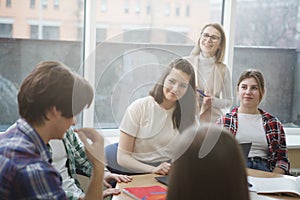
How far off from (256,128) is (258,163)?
9.2 inches

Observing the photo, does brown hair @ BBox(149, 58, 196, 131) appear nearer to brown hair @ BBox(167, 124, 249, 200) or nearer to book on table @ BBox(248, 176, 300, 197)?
book on table @ BBox(248, 176, 300, 197)

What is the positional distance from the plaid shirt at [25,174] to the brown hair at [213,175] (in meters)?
0.56

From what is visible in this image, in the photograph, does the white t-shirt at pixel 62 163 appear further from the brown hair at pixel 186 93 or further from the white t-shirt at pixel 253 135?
the white t-shirt at pixel 253 135

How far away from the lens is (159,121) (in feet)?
6.73

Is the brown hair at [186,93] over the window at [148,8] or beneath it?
beneath

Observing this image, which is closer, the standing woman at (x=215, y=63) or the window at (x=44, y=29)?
the standing woman at (x=215, y=63)

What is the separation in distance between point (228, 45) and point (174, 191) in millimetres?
2943

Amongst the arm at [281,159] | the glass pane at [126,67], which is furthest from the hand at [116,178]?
the arm at [281,159]

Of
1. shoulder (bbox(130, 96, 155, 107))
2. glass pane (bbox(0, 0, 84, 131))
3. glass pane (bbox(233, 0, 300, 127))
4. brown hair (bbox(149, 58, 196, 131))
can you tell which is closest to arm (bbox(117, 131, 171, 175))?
shoulder (bbox(130, 96, 155, 107))

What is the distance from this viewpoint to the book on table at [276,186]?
6.17 feet

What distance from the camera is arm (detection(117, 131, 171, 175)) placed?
1.99 metres

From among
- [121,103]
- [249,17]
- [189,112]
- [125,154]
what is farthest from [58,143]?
[249,17]

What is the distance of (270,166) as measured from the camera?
2.74 metres

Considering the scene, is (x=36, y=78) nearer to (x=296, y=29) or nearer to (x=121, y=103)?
(x=121, y=103)
